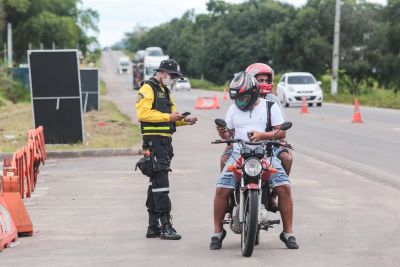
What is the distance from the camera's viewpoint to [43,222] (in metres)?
10.1

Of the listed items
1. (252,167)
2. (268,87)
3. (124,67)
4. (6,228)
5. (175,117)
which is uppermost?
(268,87)

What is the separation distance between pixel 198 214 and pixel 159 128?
192 cm

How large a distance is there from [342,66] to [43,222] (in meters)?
51.4

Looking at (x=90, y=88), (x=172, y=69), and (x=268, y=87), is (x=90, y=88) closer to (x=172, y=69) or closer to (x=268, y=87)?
(x=172, y=69)

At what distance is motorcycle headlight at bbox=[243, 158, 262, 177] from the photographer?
755 cm

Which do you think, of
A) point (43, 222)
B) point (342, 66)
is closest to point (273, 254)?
point (43, 222)

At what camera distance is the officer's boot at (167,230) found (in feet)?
28.7

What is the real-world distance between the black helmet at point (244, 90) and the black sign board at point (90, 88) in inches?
1045

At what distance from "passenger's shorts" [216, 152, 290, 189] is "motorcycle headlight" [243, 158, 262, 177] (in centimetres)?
42

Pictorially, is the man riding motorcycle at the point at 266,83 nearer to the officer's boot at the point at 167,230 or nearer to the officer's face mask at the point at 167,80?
the officer's face mask at the point at 167,80

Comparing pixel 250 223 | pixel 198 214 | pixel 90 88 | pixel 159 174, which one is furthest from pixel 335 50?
pixel 250 223

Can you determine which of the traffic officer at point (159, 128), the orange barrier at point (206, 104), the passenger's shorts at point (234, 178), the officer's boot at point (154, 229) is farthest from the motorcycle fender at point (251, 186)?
the orange barrier at point (206, 104)

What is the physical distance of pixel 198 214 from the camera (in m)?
10.4

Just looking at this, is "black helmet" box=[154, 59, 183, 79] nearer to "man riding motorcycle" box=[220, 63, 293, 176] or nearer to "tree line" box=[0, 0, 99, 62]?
"man riding motorcycle" box=[220, 63, 293, 176]
